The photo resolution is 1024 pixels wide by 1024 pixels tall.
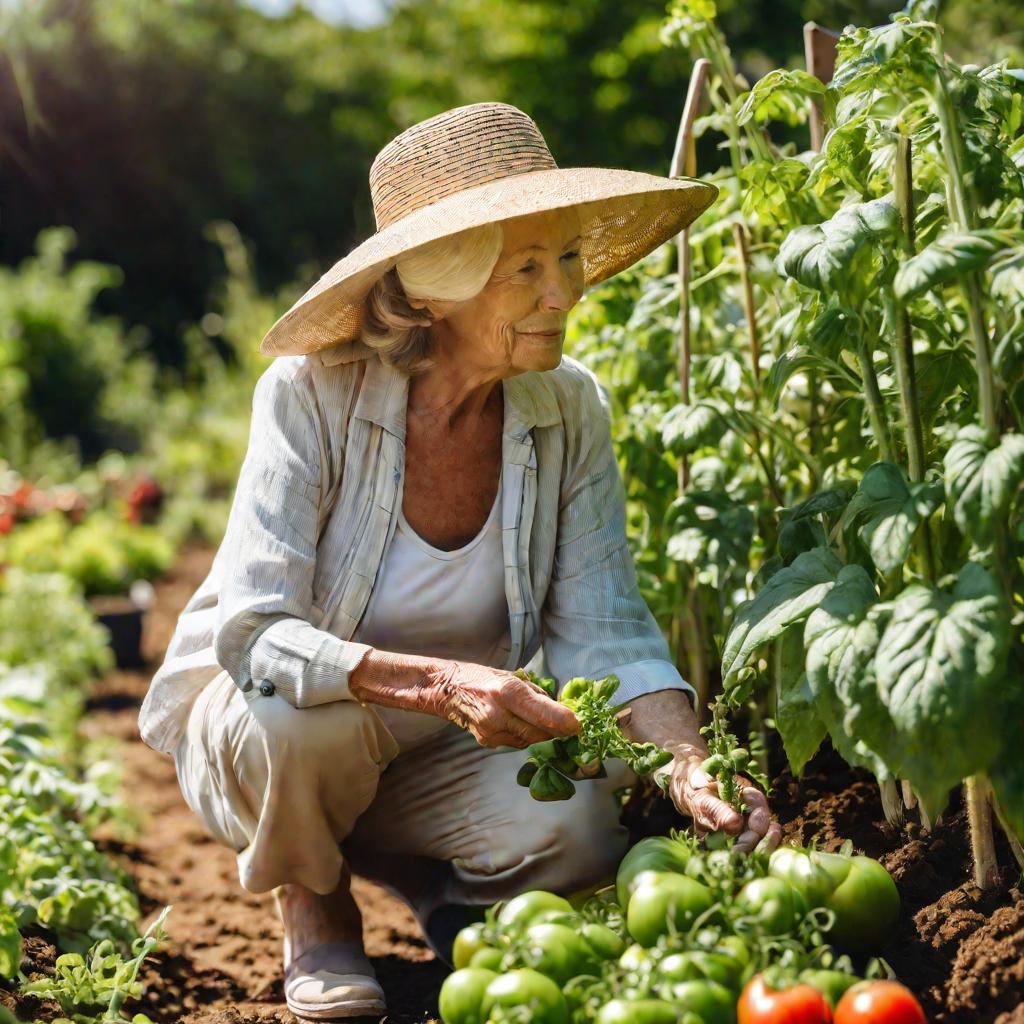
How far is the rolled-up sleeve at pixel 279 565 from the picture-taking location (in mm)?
2012

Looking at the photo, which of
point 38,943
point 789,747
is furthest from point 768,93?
point 38,943

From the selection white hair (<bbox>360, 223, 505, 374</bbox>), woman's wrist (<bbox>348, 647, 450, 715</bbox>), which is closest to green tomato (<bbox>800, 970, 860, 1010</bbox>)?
woman's wrist (<bbox>348, 647, 450, 715</bbox>)

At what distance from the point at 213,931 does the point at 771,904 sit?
156 centimetres

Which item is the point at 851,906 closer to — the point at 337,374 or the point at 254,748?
the point at 254,748

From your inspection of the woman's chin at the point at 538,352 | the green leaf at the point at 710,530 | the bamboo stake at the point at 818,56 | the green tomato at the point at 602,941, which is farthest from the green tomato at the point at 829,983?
the bamboo stake at the point at 818,56

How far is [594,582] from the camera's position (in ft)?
7.61

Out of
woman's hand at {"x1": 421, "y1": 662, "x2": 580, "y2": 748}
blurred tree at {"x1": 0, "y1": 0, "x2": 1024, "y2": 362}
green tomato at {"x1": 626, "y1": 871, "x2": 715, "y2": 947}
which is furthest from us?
blurred tree at {"x1": 0, "y1": 0, "x2": 1024, "y2": 362}

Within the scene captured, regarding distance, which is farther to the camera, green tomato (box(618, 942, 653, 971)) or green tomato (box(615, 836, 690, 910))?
green tomato (box(615, 836, 690, 910))

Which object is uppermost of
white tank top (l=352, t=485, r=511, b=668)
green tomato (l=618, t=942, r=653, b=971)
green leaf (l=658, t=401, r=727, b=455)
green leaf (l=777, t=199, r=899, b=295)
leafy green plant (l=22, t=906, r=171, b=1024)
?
green leaf (l=777, t=199, r=899, b=295)

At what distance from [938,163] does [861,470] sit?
2.04 feet

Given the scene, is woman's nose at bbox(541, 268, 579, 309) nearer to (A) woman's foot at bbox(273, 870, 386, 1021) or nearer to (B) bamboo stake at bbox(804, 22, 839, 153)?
(B) bamboo stake at bbox(804, 22, 839, 153)

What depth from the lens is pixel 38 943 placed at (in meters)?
2.32

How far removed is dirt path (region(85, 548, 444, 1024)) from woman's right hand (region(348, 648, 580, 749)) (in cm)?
53

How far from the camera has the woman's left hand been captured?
5.99ft
